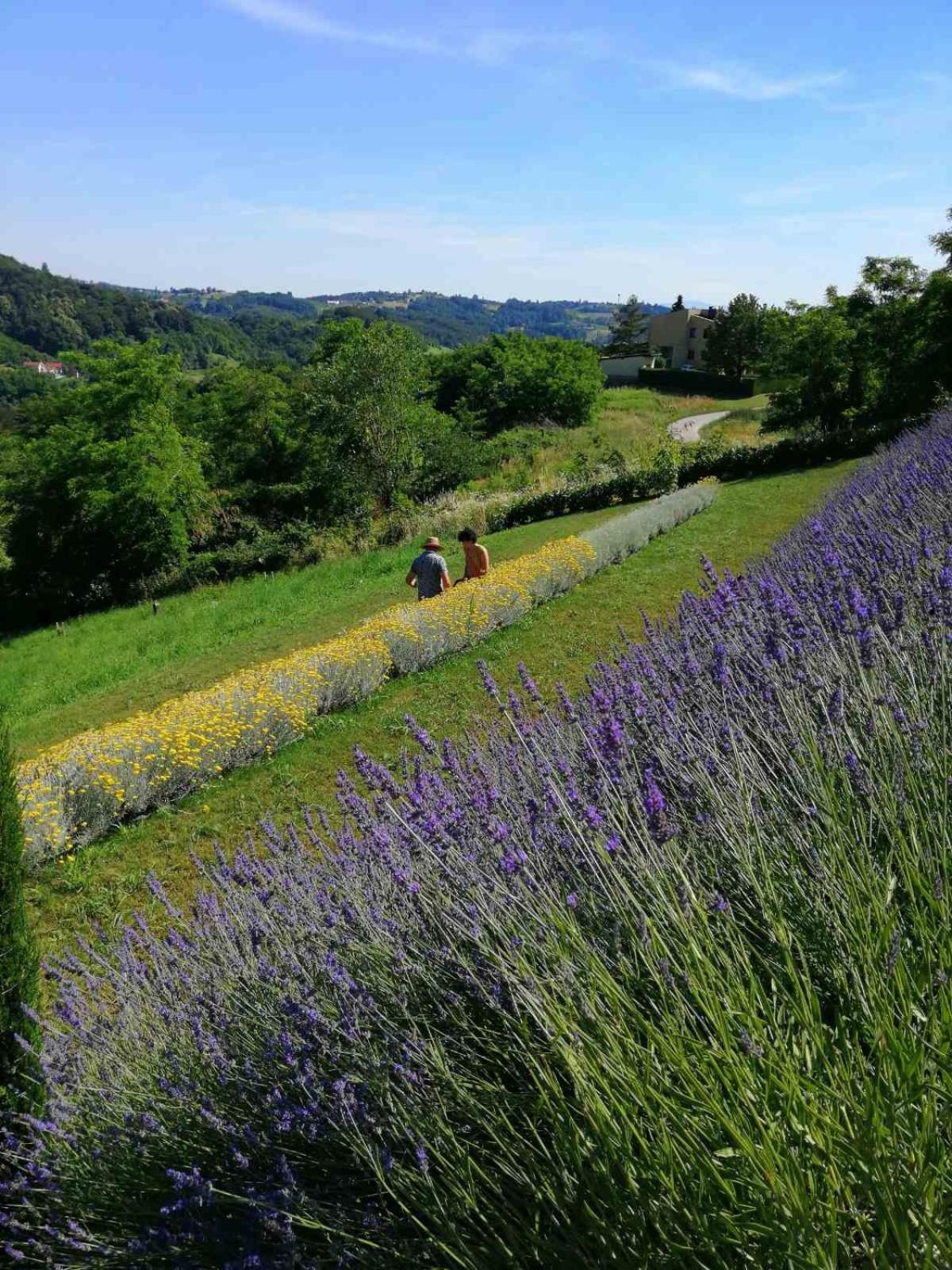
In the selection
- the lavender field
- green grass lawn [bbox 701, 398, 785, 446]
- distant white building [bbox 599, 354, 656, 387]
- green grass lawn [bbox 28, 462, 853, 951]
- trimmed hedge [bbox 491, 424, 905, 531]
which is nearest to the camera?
the lavender field

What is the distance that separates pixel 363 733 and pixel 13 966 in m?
4.86

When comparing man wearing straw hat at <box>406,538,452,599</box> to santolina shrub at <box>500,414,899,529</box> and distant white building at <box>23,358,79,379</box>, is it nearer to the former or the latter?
santolina shrub at <box>500,414,899,529</box>

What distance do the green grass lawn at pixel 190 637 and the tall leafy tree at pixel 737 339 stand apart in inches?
2062

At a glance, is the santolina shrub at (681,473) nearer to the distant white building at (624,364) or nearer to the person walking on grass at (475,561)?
the person walking on grass at (475,561)

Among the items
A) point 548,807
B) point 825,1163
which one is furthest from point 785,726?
point 825,1163

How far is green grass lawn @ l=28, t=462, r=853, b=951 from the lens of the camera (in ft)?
18.3

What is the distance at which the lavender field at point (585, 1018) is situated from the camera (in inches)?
55.4

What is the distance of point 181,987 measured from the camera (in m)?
3.17

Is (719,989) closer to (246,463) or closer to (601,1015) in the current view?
(601,1015)

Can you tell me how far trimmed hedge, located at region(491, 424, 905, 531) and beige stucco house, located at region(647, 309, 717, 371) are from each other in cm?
6968

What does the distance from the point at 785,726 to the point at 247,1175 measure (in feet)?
7.45

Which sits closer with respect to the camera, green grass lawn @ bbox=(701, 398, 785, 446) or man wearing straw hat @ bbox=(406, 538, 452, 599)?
man wearing straw hat @ bbox=(406, 538, 452, 599)

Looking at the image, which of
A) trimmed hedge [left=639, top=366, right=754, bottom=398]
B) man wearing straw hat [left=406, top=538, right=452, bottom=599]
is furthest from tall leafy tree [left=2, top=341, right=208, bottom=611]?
trimmed hedge [left=639, top=366, right=754, bottom=398]

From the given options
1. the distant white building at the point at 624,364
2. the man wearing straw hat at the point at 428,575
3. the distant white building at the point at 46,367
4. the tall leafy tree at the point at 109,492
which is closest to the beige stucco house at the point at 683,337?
the distant white building at the point at 624,364
